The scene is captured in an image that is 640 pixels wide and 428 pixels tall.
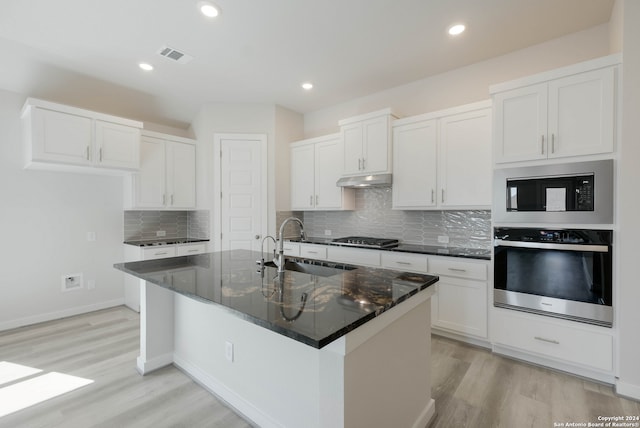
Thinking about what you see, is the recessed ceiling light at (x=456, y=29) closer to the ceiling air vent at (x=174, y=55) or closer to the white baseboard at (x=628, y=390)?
the ceiling air vent at (x=174, y=55)

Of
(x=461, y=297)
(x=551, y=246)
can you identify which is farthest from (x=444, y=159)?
(x=461, y=297)

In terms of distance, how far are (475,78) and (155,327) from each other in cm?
395

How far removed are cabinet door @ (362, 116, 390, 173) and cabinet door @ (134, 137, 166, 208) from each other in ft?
9.20

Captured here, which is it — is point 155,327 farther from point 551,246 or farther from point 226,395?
point 551,246

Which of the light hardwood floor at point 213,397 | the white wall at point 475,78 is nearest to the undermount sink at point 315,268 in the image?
the light hardwood floor at point 213,397

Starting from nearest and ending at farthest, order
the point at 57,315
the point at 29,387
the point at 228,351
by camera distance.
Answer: the point at 228,351
the point at 29,387
the point at 57,315

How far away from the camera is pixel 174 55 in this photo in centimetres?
304

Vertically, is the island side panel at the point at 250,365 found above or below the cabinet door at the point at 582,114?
below

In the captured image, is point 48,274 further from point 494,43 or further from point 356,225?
point 494,43

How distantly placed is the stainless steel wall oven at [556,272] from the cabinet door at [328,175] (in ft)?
6.67

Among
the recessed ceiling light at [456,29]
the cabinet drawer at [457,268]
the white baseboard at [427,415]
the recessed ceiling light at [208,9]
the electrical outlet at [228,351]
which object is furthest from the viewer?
the cabinet drawer at [457,268]

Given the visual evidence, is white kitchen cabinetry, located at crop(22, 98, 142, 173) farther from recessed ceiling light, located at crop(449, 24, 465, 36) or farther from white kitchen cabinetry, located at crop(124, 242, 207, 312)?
recessed ceiling light, located at crop(449, 24, 465, 36)

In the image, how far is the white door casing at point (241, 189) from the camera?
13.9 feet

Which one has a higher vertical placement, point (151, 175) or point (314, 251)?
point (151, 175)
